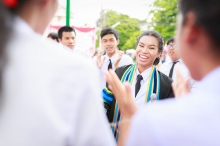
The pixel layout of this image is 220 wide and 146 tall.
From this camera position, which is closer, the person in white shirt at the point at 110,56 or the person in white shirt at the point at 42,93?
the person in white shirt at the point at 42,93

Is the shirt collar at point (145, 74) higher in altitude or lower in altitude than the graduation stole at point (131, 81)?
higher

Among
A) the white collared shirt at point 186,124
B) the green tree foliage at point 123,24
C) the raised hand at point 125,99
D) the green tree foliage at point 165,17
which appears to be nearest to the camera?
the white collared shirt at point 186,124

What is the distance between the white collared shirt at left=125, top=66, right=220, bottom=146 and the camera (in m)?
0.99

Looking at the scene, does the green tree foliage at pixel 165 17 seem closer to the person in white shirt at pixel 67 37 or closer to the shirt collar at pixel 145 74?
the person in white shirt at pixel 67 37

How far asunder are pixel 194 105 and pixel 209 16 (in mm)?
281

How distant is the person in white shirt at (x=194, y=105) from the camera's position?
0.99 m

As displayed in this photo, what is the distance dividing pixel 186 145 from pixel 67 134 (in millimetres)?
369

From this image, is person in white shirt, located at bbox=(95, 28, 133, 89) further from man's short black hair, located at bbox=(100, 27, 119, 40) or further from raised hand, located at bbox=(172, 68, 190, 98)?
raised hand, located at bbox=(172, 68, 190, 98)

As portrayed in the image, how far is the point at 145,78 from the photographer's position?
3498 millimetres

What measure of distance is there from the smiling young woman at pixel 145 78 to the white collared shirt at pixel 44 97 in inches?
85.7

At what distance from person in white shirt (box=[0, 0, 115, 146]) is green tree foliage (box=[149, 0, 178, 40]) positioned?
21854 millimetres

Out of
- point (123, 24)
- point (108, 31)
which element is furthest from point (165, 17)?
point (123, 24)

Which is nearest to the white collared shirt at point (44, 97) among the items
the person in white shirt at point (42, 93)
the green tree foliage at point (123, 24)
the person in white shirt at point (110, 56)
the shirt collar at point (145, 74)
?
the person in white shirt at point (42, 93)

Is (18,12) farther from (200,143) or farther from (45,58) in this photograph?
(200,143)
